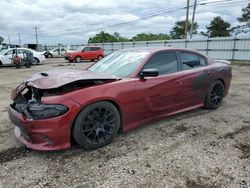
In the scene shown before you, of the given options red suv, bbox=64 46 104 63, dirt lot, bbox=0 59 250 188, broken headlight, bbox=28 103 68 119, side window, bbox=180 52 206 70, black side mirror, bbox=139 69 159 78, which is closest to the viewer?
dirt lot, bbox=0 59 250 188

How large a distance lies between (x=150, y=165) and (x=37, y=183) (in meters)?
1.32

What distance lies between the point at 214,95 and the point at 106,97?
9.39 ft

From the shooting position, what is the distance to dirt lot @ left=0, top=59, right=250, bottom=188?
2748mm

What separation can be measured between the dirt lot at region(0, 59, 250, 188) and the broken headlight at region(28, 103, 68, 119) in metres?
0.60

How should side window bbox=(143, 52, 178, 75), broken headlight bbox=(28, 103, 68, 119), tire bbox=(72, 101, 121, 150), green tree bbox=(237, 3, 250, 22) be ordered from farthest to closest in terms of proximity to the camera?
green tree bbox=(237, 3, 250, 22)
side window bbox=(143, 52, 178, 75)
tire bbox=(72, 101, 121, 150)
broken headlight bbox=(28, 103, 68, 119)

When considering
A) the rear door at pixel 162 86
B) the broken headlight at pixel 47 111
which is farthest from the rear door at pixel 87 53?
the broken headlight at pixel 47 111

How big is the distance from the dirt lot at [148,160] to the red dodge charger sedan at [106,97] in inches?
7.9

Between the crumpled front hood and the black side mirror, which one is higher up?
the black side mirror

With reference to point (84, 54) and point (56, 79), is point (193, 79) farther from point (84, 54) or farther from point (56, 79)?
point (84, 54)

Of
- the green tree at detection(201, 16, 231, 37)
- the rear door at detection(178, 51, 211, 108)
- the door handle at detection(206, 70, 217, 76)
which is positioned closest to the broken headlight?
the rear door at detection(178, 51, 211, 108)

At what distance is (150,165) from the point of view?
10.0 feet

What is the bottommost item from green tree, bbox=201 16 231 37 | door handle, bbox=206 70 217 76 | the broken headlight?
the broken headlight

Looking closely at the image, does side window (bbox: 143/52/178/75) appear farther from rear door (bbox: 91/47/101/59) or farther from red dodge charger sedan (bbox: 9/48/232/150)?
rear door (bbox: 91/47/101/59)

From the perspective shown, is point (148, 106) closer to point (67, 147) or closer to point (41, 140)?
point (67, 147)
